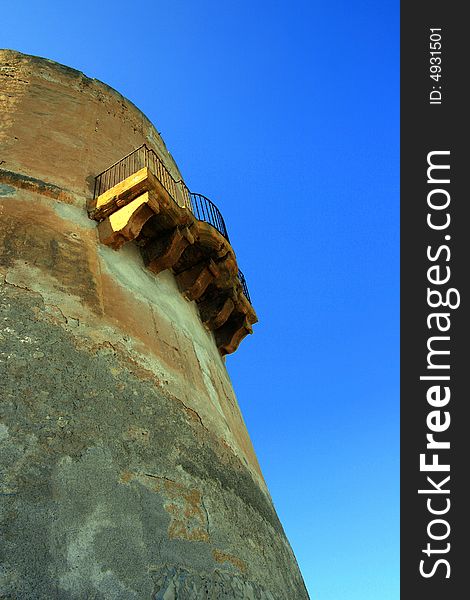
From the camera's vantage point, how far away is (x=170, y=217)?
8195 millimetres

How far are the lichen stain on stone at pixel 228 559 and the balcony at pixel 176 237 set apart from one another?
4207 mm

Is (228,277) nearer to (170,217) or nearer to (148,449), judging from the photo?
(170,217)

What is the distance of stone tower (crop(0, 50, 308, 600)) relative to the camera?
14.6ft

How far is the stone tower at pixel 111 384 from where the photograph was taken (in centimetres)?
444

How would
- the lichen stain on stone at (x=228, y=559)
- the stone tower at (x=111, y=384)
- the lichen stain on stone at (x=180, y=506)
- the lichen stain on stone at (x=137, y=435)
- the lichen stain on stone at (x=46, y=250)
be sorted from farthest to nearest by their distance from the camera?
the lichen stain on stone at (x=46, y=250) → the lichen stain on stone at (x=137, y=435) → the lichen stain on stone at (x=228, y=559) → the lichen stain on stone at (x=180, y=506) → the stone tower at (x=111, y=384)

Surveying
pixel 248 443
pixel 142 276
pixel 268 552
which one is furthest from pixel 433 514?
pixel 142 276

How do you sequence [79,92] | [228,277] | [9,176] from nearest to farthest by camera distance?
1. [9,176]
2. [228,277]
3. [79,92]

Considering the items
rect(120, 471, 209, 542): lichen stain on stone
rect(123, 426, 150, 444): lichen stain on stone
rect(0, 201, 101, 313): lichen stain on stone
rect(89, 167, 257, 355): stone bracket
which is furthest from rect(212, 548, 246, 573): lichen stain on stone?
rect(89, 167, 257, 355): stone bracket

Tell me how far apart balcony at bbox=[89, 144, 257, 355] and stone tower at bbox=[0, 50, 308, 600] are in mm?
29

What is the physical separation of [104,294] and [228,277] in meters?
3.14

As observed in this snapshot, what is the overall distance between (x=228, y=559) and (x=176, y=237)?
4568mm

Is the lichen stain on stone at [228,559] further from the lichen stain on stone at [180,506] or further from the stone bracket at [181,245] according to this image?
the stone bracket at [181,245]

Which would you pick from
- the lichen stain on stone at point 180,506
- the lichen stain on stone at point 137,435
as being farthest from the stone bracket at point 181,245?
the lichen stain on stone at point 180,506

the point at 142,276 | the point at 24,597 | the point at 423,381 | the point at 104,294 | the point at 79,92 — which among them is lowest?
the point at 24,597
